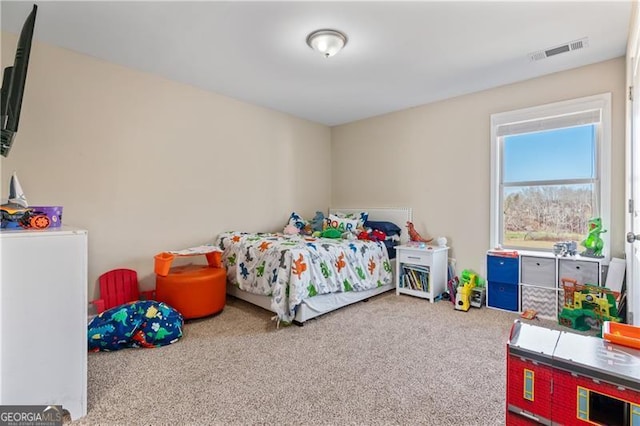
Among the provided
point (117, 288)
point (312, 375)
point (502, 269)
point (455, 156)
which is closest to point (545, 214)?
point (502, 269)

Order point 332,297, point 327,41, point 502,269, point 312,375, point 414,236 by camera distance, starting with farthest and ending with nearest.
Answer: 1. point 414,236
2. point 502,269
3. point 332,297
4. point 327,41
5. point 312,375

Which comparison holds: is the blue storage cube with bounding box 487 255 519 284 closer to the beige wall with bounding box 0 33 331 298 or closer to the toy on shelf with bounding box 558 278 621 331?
the toy on shelf with bounding box 558 278 621 331

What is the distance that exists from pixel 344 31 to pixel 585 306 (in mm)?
3056

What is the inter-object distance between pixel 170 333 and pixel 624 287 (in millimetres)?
3736

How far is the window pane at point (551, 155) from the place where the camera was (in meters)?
2.92

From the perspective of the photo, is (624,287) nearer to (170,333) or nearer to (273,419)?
(273,419)

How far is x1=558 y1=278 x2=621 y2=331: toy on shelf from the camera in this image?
8.07ft

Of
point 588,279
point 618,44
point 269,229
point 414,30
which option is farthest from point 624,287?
point 269,229

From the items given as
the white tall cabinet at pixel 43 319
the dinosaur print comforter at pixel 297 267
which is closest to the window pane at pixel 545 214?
the dinosaur print comforter at pixel 297 267

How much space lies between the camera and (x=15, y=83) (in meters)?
1.68

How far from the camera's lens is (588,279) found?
2695 millimetres

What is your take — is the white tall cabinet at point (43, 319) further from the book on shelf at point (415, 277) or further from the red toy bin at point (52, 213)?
the book on shelf at point (415, 277)

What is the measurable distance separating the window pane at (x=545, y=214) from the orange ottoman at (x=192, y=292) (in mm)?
3181

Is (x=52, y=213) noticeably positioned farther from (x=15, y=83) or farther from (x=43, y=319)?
(x=15, y=83)
